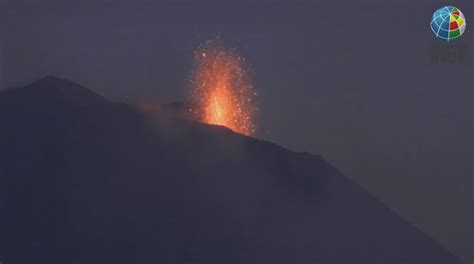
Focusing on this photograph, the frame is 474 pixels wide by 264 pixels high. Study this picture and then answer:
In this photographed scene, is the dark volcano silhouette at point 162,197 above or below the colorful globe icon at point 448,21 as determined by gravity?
below

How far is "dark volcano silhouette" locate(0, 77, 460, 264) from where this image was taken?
13.3 m

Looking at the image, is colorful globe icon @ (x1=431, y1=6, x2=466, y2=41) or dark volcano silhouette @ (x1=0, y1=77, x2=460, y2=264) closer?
dark volcano silhouette @ (x1=0, y1=77, x2=460, y2=264)

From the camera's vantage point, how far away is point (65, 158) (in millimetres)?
14867

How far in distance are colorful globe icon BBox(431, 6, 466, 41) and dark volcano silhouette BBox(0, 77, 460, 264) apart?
161 inches

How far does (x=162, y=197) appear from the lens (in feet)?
47.0

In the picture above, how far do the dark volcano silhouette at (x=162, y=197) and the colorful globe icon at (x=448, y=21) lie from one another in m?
4.08

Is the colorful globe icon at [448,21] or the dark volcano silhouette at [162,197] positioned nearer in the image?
the dark volcano silhouette at [162,197]

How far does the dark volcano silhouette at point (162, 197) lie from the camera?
13312mm

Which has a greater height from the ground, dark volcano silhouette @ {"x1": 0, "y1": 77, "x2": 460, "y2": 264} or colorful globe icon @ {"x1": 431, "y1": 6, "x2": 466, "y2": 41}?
colorful globe icon @ {"x1": 431, "y1": 6, "x2": 466, "y2": 41}

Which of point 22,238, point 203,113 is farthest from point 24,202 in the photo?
point 203,113

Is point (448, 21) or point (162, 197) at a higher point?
point (448, 21)

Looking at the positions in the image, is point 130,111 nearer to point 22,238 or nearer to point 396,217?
point 22,238

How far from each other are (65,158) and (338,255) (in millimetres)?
6176

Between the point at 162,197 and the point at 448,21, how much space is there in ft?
24.8
